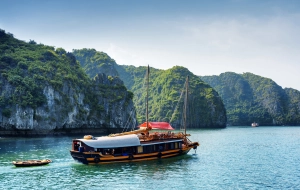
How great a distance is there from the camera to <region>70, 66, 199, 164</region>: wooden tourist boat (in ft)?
121

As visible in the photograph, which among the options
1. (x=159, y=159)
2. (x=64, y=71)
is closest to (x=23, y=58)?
(x=64, y=71)

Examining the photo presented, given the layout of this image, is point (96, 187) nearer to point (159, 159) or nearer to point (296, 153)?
point (159, 159)

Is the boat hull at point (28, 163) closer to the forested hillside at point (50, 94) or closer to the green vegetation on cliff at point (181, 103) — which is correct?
the forested hillside at point (50, 94)

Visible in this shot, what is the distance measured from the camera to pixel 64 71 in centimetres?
9819

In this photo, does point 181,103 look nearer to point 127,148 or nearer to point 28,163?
point 127,148

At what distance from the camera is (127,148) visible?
38844 mm

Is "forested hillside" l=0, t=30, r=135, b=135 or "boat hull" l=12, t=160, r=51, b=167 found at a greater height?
"forested hillside" l=0, t=30, r=135, b=135

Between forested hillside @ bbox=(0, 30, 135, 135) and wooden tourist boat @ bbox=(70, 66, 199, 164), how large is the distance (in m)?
45.9

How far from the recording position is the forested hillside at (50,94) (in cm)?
7931

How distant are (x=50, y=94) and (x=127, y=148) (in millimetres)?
54357

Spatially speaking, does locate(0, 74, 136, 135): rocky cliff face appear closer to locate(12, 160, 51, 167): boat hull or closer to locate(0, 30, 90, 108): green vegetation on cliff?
locate(0, 30, 90, 108): green vegetation on cliff

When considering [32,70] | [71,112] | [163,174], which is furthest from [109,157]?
[32,70]

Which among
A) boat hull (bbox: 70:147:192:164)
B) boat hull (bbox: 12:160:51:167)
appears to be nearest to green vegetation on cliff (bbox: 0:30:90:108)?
boat hull (bbox: 12:160:51:167)

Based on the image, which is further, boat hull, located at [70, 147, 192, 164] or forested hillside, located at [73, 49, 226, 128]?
forested hillside, located at [73, 49, 226, 128]
